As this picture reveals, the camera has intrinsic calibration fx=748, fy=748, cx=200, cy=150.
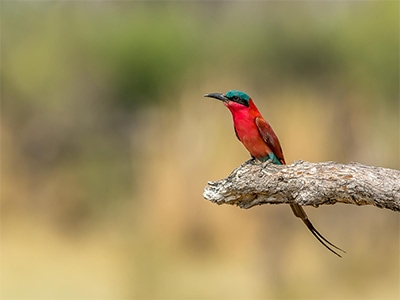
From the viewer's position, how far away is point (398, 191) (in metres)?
1.70

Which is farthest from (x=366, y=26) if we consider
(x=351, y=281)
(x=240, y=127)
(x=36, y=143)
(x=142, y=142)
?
(x=240, y=127)

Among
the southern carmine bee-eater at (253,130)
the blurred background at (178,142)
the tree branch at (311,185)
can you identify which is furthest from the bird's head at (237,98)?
the blurred background at (178,142)

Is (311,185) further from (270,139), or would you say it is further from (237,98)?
(237,98)

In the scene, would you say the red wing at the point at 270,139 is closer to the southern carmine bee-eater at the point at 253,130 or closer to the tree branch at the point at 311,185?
the southern carmine bee-eater at the point at 253,130

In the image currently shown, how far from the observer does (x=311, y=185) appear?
1.75 metres

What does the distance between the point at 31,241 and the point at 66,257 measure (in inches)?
19.4

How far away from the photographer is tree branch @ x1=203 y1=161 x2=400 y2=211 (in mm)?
1713

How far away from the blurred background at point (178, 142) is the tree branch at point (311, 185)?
3.03 metres

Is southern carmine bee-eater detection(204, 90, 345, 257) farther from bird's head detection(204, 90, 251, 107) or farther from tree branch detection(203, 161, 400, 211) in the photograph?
tree branch detection(203, 161, 400, 211)

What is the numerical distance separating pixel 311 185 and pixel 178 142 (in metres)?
4.02

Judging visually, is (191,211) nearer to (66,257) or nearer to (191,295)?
(191,295)

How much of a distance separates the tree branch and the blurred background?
3.03 metres

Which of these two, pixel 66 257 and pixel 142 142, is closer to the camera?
pixel 66 257

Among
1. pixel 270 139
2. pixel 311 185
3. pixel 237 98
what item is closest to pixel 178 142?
pixel 237 98
